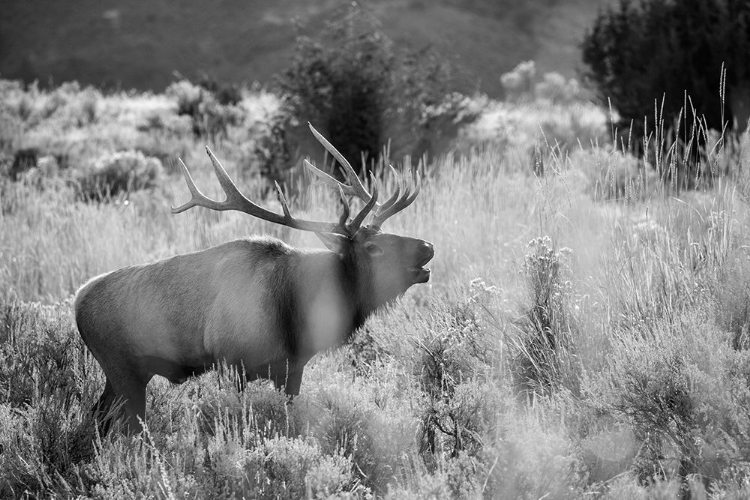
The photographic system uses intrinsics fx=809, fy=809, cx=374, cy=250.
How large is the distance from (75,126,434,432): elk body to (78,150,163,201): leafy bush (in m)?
6.91

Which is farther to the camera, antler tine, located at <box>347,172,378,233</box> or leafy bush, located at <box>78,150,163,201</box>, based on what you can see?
leafy bush, located at <box>78,150,163,201</box>

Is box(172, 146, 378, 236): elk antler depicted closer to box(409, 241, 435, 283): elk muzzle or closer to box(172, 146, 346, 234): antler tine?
box(172, 146, 346, 234): antler tine

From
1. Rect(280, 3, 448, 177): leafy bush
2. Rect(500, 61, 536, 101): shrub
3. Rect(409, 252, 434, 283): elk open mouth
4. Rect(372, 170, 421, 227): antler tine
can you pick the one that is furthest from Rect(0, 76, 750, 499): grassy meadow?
Rect(500, 61, 536, 101): shrub

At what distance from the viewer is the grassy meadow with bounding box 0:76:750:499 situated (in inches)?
147

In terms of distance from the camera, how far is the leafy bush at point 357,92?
1080cm

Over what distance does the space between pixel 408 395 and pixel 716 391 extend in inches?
68.1

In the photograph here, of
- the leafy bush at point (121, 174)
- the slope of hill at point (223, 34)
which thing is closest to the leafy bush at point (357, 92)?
the leafy bush at point (121, 174)

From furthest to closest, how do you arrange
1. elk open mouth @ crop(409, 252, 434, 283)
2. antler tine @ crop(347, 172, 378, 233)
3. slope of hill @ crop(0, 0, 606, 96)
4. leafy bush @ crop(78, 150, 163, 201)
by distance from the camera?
1. slope of hill @ crop(0, 0, 606, 96)
2. leafy bush @ crop(78, 150, 163, 201)
3. elk open mouth @ crop(409, 252, 434, 283)
4. antler tine @ crop(347, 172, 378, 233)

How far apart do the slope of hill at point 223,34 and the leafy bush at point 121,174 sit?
2801 cm

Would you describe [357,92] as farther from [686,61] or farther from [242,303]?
[242,303]

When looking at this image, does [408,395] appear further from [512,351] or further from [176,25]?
[176,25]

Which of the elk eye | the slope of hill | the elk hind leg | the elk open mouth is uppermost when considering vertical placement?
the slope of hill

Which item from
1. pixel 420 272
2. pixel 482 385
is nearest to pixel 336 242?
pixel 420 272

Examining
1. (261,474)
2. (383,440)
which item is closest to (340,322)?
(383,440)
